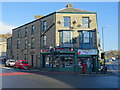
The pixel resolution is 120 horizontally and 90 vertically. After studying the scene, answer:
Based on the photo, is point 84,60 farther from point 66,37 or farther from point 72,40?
point 66,37

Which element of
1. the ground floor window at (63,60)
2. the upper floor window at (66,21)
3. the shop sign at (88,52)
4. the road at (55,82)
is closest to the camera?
the road at (55,82)

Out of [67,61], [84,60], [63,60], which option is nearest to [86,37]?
[84,60]

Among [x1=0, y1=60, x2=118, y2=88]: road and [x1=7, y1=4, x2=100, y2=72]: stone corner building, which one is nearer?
[x1=0, y1=60, x2=118, y2=88]: road

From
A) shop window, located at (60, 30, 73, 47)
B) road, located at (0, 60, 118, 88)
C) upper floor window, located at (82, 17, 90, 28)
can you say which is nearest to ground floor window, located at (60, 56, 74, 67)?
shop window, located at (60, 30, 73, 47)

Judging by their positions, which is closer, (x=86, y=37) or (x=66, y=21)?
(x=86, y=37)

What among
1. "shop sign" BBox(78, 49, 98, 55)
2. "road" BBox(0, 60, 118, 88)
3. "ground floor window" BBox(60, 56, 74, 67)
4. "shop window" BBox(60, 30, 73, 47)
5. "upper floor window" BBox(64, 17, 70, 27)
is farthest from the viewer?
"upper floor window" BBox(64, 17, 70, 27)

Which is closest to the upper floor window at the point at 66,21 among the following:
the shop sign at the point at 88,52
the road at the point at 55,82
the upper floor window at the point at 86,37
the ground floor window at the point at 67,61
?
the upper floor window at the point at 86,37

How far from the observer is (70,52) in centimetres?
3108

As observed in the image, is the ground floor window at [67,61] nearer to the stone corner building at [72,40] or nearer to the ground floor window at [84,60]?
the stone corner building at [72,40]

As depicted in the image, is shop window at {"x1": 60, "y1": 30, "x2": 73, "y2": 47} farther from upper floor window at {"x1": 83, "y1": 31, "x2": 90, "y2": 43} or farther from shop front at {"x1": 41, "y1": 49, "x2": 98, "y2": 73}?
upper floor window at {"x1": 83, "y1": 31, "x2": 90, "y2": 43}

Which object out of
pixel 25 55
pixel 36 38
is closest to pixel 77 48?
pixel 36 38

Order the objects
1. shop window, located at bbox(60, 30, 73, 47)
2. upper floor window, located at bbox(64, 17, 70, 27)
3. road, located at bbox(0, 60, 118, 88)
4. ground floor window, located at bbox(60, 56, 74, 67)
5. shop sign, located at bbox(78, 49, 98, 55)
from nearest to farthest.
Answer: road, located at bbox(0, 60, 118, 88) < shop sign, located at bbox(78, 49, 98, 55) < shop window, located at bbox(60, 30, 73, 47) < ground floor window, located at bbox(60, 56, 74, 67) < upper floor window, located at bbox(64, 17, 70, 27)

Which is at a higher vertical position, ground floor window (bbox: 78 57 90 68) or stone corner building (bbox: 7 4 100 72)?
stone corner building (bbox: 7 4 100 72)

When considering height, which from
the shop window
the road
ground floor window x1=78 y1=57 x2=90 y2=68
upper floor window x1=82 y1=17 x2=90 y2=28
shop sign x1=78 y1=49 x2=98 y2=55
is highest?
upper floor window x1=82 y1=17 x2=90 y2=28
